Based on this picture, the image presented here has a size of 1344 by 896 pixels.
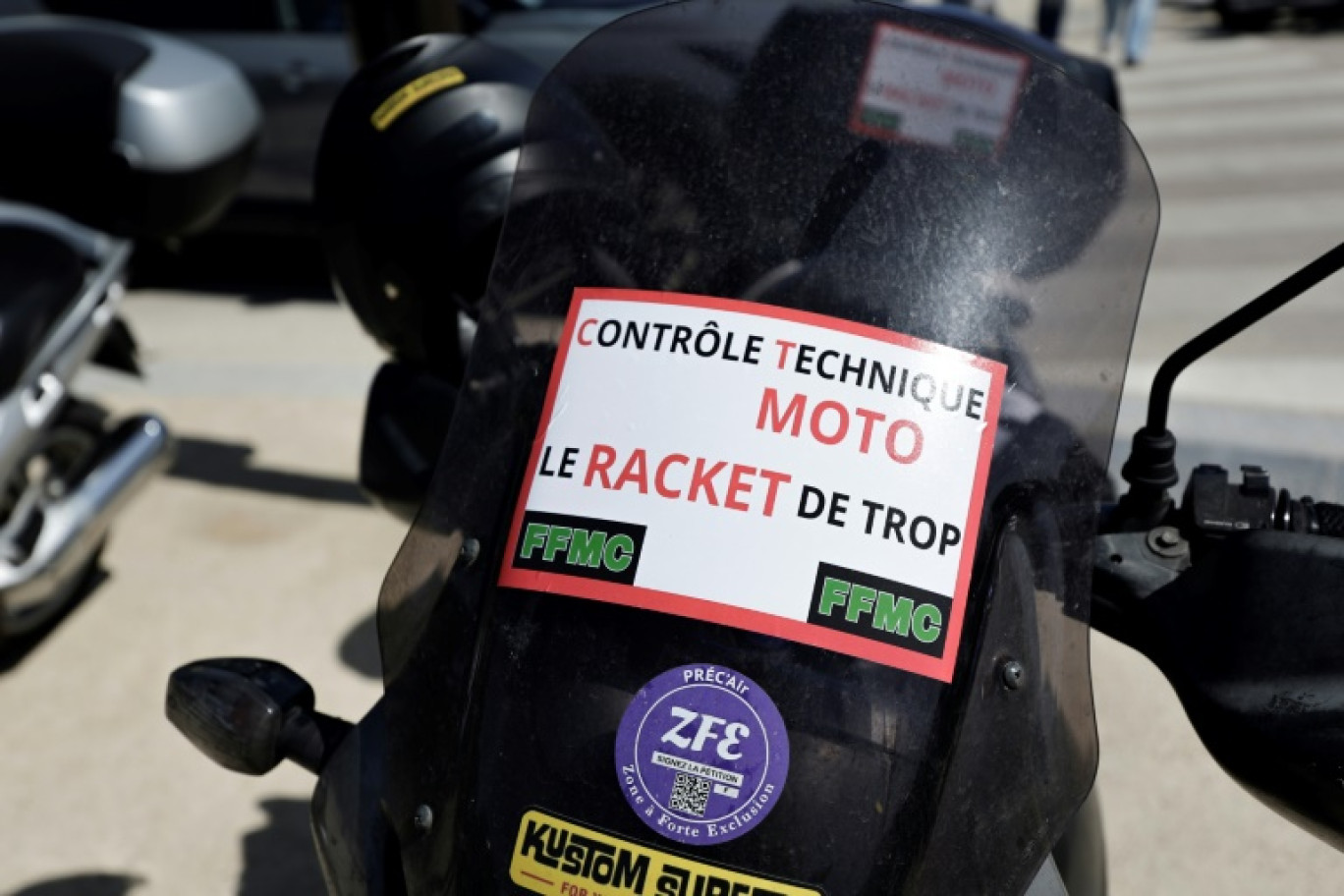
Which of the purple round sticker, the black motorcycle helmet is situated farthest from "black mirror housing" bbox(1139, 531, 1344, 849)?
the black motorcycle helmet

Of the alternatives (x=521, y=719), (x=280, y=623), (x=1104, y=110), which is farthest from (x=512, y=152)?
(x=280, y=623)

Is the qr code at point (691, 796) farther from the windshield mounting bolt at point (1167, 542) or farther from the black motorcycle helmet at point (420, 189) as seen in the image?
the black motorcycle helmet at point (420, 189)

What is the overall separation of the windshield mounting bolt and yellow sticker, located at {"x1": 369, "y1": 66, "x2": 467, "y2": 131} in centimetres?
163

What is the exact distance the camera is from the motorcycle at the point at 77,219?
12.5 ft

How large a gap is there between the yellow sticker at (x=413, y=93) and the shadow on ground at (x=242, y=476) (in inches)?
87.6

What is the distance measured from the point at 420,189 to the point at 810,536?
1514 mm

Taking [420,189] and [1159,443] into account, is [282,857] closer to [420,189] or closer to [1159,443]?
[420,189]

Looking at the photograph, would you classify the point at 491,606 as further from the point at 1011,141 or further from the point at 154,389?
the point at 154,389

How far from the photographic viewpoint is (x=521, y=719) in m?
1.43

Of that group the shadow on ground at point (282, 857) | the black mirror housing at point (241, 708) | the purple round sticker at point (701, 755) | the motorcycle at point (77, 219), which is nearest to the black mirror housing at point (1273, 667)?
the purple round sticker at point (701, 755)

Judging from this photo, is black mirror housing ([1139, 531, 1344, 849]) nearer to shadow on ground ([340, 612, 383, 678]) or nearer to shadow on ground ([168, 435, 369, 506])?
shadow on ground ([340, 612, 383, 678])

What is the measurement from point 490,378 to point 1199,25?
1632cm

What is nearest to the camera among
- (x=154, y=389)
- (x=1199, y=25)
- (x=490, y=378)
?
(x=490, y=378)

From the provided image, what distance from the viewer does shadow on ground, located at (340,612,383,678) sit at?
3.89 metres
